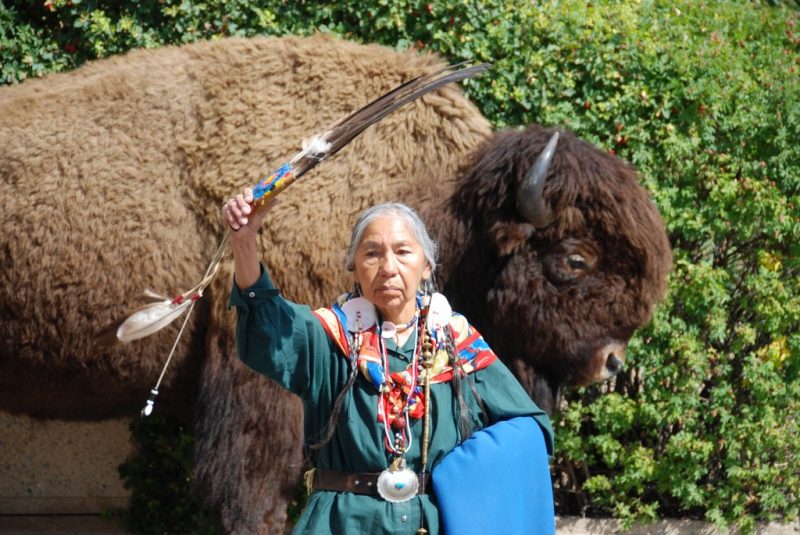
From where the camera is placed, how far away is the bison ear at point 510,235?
4.13 meters

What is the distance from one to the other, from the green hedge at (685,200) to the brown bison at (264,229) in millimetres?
803

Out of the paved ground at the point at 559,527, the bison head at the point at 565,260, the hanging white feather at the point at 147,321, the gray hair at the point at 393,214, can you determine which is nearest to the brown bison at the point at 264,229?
the bison head at the point at 565,260

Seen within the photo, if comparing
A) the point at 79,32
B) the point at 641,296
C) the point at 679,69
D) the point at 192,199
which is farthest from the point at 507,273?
the point at 79,32

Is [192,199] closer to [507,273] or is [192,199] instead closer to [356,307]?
[507,273]

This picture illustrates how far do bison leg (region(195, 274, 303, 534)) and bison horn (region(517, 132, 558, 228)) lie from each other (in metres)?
1.29

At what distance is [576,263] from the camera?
417cm

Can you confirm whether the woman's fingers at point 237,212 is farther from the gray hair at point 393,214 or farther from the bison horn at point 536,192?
the bison horn at point 536,192

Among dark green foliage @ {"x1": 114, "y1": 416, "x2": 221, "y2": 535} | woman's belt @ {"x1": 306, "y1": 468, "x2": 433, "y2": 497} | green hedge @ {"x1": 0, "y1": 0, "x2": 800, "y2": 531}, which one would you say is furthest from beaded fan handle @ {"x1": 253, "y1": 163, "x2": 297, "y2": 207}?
dark green foliage @ {"x1": 114, "y1": 416, "x2": 221, "y2": 535}

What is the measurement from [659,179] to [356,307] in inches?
122

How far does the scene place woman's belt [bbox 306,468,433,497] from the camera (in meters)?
2.45

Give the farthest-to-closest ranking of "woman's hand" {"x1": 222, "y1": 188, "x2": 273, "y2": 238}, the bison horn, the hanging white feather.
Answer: the bison horn < the hanging white feather < "woman's hand" {"x1": 222, "y1": 188, "x2": 273, "y2": 238}

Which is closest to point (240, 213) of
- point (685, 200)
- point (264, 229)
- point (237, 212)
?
point (237, 212)

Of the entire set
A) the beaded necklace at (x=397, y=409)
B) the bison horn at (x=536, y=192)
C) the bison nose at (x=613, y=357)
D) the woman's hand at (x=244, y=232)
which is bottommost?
the beaded necklace at (x=397, y=409)

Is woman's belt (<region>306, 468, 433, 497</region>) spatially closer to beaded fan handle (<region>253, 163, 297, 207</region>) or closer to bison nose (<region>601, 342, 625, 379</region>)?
beaded fan handle (<region>253, 163, 297, 207</region>)
